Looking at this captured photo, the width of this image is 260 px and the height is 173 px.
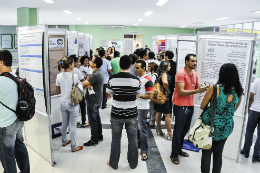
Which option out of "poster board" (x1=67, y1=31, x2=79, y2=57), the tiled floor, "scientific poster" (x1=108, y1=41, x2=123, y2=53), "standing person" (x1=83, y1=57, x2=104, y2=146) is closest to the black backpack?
the tiled floor

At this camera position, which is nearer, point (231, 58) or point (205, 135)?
point (205, 135)

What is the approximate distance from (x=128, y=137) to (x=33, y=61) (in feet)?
5.68

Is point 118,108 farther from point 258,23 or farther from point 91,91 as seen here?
point 258,23

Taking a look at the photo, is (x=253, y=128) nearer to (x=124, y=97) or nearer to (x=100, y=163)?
(x=124, y=97)

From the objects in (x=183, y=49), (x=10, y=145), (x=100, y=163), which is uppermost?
(x=183, y=49)

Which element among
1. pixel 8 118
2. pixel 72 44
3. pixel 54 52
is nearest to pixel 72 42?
pixel 72 44

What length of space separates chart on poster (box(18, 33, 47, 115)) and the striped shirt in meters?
1.01

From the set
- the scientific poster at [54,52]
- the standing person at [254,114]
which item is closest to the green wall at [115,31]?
the scientific poster at [54,52]

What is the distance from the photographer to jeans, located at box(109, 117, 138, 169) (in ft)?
9.49

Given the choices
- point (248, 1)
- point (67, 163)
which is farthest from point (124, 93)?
point (248, 1)

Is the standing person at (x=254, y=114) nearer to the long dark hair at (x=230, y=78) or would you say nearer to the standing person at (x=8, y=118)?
the long dark hair at (x=230, y=78)

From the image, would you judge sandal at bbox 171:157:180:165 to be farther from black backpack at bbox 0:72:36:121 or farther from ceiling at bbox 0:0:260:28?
ceiling at bbox 0:0:260:28

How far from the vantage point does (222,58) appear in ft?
11.0

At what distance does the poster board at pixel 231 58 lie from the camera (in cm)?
318
